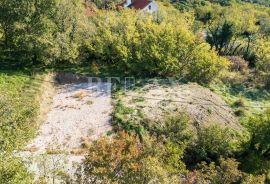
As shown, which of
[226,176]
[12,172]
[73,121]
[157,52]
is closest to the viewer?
[12,172]

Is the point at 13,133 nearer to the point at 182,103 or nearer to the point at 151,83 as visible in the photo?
the point at 182,103

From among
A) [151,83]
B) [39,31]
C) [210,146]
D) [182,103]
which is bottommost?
[210,146]

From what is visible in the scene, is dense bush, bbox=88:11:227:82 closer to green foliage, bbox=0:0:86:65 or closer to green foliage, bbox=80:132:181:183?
green foliage, bbox=0:0:86:65

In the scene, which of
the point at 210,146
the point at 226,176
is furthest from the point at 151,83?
the point at 226,176

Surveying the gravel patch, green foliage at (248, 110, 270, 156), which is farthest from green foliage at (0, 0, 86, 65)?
green foliage at (248, 110, 270, 156)

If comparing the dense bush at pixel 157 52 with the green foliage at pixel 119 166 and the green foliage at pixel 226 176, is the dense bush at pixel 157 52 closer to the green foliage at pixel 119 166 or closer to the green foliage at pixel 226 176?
A: the green foliage at pixel 226 176

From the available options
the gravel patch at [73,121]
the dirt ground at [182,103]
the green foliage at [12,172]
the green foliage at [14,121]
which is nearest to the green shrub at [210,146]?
the dirt ground at [182,103]
